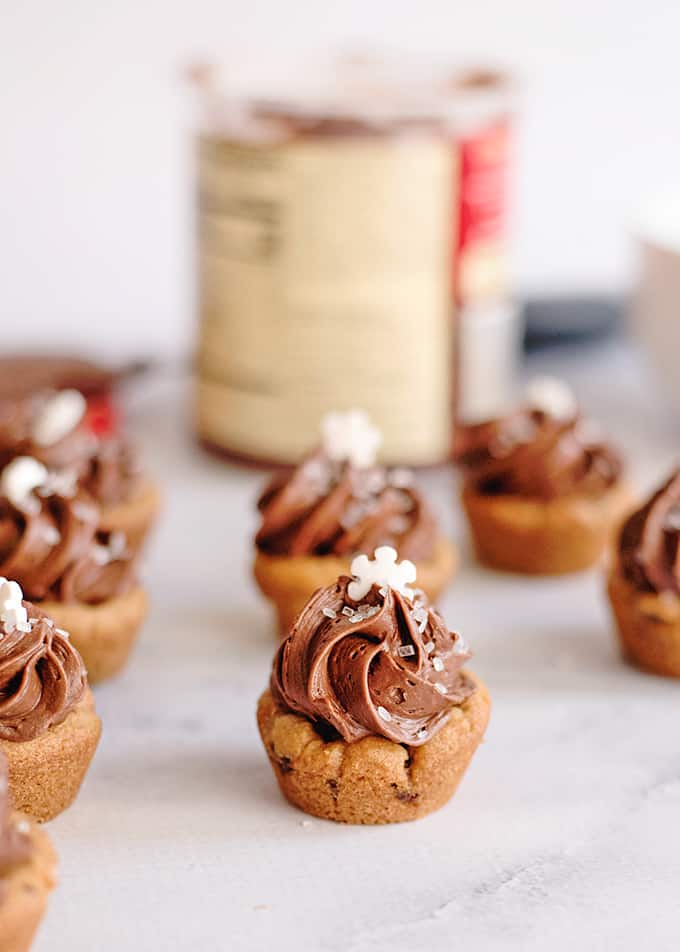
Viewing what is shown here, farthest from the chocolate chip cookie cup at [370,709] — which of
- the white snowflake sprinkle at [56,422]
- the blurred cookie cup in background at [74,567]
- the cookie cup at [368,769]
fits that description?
the white snowflake sprinkle at [56,422]

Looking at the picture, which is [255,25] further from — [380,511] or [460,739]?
[460,739]

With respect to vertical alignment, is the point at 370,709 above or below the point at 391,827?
above

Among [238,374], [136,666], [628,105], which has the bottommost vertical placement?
[136,666]

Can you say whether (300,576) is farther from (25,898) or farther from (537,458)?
(25,898)

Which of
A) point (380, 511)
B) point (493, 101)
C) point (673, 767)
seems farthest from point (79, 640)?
point (493, 101)

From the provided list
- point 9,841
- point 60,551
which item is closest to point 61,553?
point 60,551

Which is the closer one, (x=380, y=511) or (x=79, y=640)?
(x=79, y=640)

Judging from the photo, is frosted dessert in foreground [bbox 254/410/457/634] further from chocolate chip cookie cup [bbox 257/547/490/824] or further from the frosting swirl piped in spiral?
chocolate chip cookie cup [bbox 257/547/490/824]
